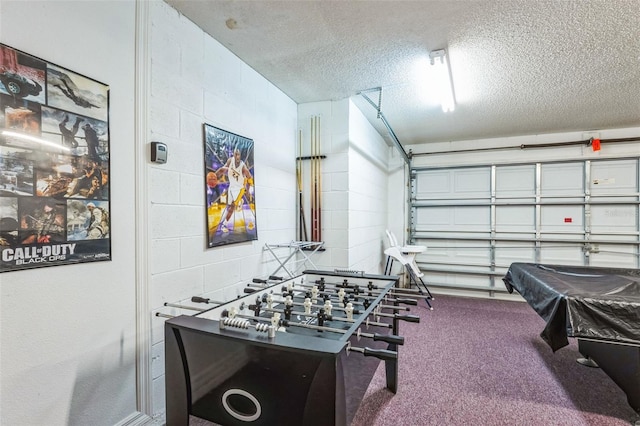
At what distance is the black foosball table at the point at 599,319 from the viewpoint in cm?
191

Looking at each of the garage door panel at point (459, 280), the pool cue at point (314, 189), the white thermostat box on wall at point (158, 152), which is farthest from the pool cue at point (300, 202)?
the garage door panel at point (459, 280)

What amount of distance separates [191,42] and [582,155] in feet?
18.3

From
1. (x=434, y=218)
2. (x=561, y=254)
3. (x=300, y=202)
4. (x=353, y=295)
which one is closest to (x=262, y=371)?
(x=353, y=295)

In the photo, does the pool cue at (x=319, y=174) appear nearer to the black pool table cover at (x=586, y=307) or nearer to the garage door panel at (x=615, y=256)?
the black pool table cover at (x=586, y=307)

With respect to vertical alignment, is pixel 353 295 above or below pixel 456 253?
above

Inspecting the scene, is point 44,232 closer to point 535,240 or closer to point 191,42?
point 191,42

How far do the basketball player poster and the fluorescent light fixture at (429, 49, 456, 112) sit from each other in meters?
1.67

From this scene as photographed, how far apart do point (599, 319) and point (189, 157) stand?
287cm

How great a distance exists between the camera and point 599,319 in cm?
195

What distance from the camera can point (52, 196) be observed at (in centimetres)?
133

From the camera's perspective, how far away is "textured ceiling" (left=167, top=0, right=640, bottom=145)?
1924 millimetres

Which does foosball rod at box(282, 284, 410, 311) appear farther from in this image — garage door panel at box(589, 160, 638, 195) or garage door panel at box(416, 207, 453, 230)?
garage door panel at box(589, 160, 638, 195)

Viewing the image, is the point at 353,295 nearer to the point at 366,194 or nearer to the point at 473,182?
the point at 366,194

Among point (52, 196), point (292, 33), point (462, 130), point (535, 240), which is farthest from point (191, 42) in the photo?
point (535, 240)
